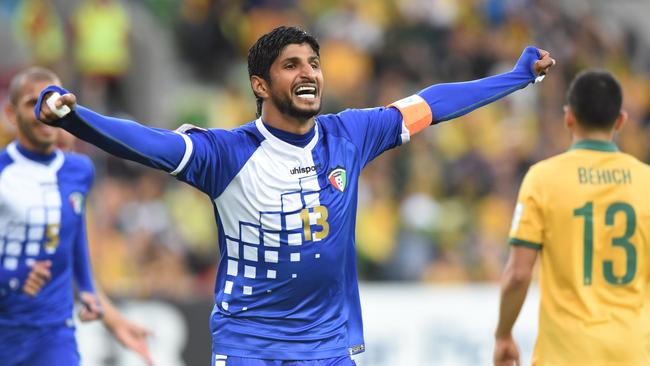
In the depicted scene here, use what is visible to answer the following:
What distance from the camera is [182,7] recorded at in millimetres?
17734

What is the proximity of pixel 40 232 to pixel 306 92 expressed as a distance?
8.32ft

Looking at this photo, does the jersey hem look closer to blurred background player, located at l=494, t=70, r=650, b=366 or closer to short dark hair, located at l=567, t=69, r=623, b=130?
blurred background player, located at l=494, t=70, r=650, b=366

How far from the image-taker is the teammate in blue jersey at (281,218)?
649 centimetres

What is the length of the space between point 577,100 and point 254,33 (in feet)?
36.9

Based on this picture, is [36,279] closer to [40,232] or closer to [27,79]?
[40,232]

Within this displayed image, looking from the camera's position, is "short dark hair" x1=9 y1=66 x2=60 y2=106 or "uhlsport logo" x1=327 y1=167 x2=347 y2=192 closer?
"uhlsport logo" x1=327 y1=167 x2=347 y2=192

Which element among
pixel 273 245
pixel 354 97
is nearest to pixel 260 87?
pixel 273 245

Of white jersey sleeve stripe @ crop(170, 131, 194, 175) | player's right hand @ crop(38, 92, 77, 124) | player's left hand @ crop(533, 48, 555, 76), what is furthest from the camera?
player's left hand @ crop(533, 48, 555, 76)

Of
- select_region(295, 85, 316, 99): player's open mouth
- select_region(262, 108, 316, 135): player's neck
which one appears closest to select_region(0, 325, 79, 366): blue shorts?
select_region(262, 108, 316, 135): player's neck

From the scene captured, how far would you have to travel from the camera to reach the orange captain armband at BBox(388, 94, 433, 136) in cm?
711

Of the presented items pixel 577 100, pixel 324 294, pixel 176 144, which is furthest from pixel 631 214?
pixel 176 144

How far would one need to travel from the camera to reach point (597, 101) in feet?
22.2

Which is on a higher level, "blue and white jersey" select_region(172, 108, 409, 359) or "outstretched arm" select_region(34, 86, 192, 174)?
"outstretched arm" select_region(34, 86, 192, 174)

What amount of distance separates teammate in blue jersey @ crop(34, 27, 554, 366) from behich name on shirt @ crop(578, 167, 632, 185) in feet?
4.08
